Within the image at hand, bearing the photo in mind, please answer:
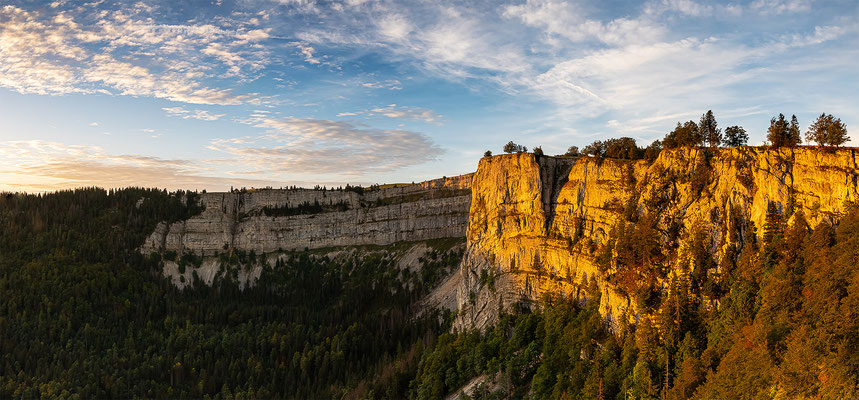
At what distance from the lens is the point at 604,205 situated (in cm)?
8462

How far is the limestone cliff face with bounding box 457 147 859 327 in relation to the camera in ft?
207

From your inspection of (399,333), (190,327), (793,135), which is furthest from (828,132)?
(190,327)

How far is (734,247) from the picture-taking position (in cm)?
6612

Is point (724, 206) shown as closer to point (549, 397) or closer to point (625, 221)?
point (625, 221)

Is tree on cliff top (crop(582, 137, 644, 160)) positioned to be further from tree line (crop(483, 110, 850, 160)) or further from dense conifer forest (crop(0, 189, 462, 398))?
dense conifer forest (crop(0, 189, 462, 398))

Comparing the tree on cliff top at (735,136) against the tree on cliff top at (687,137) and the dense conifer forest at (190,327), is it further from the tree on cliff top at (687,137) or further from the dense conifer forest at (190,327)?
the dense conifer forest at (190,327)

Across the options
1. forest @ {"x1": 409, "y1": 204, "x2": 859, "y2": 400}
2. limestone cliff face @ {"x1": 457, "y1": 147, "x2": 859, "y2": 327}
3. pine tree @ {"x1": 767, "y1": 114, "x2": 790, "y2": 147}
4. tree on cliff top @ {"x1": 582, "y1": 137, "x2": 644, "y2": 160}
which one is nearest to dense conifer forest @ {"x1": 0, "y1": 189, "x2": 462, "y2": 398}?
limestone cliff face @ {"x1": 457, "y1": 147, "x2": 859, "y2": 327}

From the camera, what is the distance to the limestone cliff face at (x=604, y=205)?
63.0 meters

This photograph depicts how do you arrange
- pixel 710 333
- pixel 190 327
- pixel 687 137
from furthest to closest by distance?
1. pixel 190 327
2. pixel 687 137
3. pixel 710 333

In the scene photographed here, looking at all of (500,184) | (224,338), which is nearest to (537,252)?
(500,184)

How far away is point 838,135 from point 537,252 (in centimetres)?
4374

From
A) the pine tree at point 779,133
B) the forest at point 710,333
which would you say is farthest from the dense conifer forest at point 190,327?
the pine tree at point 779,133

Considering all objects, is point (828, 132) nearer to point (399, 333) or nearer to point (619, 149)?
point (619, 149)

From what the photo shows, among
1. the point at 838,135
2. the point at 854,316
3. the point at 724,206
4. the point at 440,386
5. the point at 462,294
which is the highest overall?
the point at 838,135
